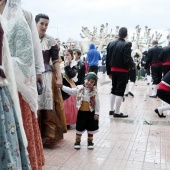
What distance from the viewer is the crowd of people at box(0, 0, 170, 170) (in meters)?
2.64

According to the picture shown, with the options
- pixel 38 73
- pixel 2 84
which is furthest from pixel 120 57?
pixel 2 84

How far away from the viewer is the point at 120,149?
5004 mm

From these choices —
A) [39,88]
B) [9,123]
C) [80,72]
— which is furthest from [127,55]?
[9,123]

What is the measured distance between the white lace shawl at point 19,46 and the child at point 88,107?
1.95 m

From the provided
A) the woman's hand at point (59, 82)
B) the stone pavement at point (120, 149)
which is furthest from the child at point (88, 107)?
the woman's hand at point (59, 82)

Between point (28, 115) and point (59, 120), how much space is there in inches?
76.4

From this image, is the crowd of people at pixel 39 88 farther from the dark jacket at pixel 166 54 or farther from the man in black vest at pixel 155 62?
the man in black vest at pixel 155 62

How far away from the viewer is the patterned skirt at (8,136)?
253 cm

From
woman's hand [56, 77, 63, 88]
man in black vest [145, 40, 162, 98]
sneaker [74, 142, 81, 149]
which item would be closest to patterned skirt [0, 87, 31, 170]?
woman's hand [56, 77, 63, 88]

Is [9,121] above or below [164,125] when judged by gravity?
above

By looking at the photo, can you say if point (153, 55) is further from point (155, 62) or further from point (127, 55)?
point (127, 55)

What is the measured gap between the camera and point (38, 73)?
11.4ft

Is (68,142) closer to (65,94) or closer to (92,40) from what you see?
(65,94)

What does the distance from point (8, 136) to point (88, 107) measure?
2472 millimetres
